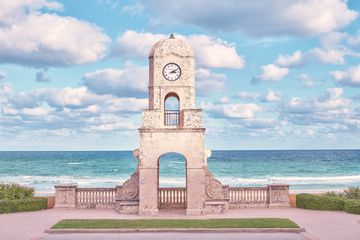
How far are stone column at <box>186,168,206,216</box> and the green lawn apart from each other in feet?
7.32

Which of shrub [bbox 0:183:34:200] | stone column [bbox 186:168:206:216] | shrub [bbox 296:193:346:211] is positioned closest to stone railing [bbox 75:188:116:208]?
shrub [bbox 0:183:34:200]

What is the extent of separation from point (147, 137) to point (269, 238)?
739 cm

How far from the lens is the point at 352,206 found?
22109 millimetres

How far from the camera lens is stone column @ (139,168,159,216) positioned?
21.8m

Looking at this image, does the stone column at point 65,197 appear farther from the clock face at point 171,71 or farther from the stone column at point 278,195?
the stone column at point 278,195

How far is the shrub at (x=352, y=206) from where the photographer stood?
21938mm

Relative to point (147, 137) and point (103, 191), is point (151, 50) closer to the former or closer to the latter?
point (147, 137)

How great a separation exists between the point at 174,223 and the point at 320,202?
26.0 feet

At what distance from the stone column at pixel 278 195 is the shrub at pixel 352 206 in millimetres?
2915

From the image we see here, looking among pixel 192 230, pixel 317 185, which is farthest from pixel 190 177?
pixel 317 185

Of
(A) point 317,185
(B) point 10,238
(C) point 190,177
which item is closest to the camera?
(B) point 10,238

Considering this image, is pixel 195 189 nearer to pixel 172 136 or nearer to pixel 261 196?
pixel 172 136

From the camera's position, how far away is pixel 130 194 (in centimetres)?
2283

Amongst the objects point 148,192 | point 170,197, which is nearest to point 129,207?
point 148,192
